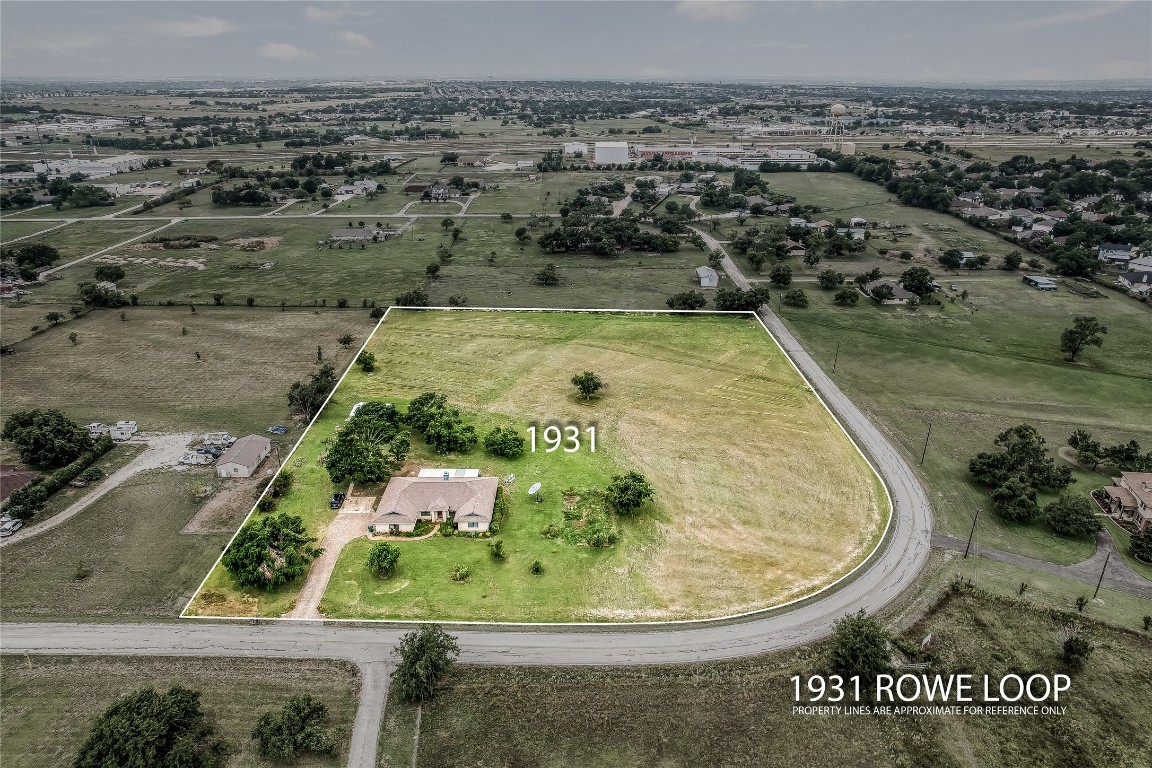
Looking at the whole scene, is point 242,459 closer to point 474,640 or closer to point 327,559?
point 327,559

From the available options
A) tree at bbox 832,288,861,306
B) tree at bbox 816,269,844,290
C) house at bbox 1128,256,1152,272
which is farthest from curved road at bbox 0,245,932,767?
house at bbox 1128,256,1152,272

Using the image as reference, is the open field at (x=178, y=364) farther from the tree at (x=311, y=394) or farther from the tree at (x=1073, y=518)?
the tree at (x=1073, y=518)

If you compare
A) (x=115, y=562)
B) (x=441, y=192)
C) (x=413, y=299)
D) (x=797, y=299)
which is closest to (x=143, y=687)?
(x=115, y=562)

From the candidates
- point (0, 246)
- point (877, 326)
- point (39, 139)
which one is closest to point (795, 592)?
point (877, 326)

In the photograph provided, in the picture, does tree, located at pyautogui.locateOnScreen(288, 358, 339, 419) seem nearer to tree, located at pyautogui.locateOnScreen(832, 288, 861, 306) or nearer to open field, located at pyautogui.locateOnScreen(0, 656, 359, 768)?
open field, located at pyautogui.locateOnScreen(0, 656, 359, 768)

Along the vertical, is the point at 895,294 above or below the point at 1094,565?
above
